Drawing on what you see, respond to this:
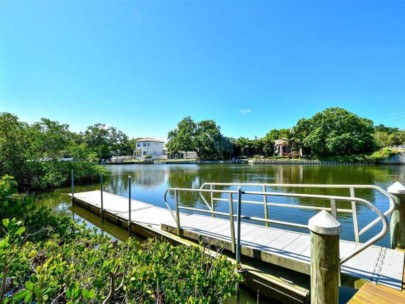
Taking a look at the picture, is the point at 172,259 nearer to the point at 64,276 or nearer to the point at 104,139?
the point at 64,276

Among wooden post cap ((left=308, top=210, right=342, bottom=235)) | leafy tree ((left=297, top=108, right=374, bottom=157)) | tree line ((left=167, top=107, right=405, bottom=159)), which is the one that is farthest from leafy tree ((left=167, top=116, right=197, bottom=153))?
wooden post cap ((left=308, top=210, right=342, bottom=235))

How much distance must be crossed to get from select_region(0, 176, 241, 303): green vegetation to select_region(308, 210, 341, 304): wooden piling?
77 cm

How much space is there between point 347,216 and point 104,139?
5329cm

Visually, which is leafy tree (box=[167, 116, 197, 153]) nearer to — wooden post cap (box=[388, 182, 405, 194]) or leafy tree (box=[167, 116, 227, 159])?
leafy tree (box=[167, 116, 227, 159])

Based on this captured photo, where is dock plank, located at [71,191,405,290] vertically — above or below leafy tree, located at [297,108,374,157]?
below

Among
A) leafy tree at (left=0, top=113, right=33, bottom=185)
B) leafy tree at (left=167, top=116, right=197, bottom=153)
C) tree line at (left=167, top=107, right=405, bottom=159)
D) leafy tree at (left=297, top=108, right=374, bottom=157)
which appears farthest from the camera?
leafy tree at (left=167, top=116, right=197, bottom=153)

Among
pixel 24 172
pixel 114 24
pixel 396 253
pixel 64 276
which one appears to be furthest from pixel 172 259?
pixel 24 172

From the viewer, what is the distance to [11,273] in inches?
59.1

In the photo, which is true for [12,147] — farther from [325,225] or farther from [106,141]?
[106,141]

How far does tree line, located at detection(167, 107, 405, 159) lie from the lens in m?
37.2

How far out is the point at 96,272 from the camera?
5.40 ft

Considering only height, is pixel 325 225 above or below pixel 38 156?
below

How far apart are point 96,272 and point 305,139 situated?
4447 centimetres

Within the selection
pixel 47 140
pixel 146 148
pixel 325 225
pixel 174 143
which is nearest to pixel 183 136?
pixel 174 143
